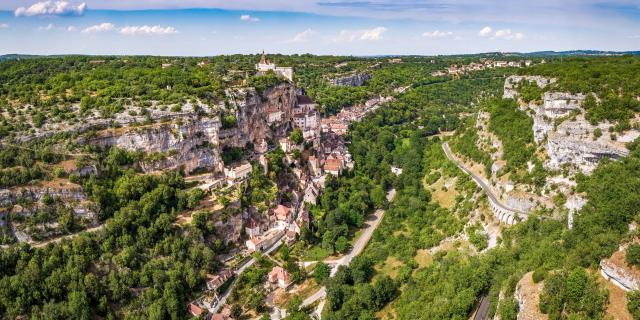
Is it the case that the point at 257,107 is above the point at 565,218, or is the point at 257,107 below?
above

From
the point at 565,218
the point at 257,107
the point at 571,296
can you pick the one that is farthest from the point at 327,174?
the point at 571,296

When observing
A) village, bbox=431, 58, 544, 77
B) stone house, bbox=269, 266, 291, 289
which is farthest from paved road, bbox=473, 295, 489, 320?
village, bbox=431, 58, 544, 77

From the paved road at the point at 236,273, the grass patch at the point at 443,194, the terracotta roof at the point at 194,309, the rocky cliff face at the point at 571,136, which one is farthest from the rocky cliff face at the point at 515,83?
the terracotta roof at the point at 194,309

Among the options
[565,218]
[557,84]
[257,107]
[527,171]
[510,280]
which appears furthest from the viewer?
[257,107]

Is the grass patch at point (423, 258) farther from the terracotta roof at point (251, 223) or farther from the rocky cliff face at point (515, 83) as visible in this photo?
the rocky cliff face at point (515, 83)

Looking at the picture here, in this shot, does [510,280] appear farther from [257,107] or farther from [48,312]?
[257,107]
